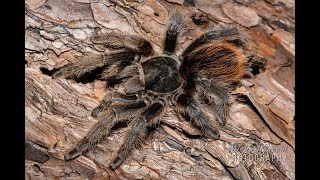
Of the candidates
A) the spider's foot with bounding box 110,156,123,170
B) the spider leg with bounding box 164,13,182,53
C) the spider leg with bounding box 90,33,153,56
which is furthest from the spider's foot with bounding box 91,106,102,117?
the spider leg with bounding box 164,13,182,53

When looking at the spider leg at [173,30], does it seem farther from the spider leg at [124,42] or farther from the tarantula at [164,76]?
the spider leg at [124,42]

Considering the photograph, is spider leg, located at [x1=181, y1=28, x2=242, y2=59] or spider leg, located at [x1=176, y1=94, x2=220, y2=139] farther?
spider leg, located at [x1=181, y1=28, x2=242, y2=59]

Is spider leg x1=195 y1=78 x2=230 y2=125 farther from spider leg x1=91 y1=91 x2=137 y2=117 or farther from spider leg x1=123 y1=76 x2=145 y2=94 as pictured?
spider leg x1=91 y1=91 x2=137 y2=117

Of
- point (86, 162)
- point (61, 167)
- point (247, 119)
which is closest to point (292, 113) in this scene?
point (247, 119)

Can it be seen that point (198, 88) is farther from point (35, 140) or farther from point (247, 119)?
point (35, 140)

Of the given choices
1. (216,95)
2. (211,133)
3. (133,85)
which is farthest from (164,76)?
(211,133)

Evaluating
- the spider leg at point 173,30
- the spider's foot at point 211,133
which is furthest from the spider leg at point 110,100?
the spider's foot at point 211,133

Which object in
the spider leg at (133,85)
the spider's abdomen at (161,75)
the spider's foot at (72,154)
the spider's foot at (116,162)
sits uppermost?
the spider's abdomen at (161,75)
